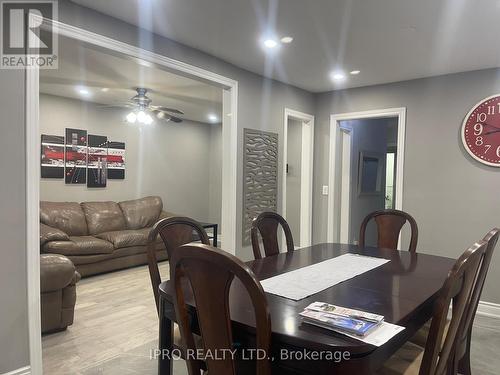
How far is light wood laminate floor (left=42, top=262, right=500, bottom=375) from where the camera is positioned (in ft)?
7.79

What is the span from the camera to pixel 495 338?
9.64 feet

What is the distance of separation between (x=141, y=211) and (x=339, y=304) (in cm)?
487

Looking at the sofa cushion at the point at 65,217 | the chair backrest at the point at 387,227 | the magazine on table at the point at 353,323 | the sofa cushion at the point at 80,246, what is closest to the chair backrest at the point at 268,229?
the chair backrest at the point at 387,227

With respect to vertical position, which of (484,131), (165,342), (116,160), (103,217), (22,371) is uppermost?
(484,131)

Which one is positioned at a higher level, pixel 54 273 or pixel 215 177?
pixel 215 177

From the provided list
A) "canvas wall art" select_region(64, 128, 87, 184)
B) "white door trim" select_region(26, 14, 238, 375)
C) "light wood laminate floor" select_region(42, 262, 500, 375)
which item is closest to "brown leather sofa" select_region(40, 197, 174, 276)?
"canvas wall art" select_region(64, 128, 87, 184)

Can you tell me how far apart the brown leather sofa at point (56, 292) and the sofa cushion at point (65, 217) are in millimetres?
2076

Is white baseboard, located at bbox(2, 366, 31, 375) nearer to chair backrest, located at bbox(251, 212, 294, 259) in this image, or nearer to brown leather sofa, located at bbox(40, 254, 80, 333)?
brown leather sofa, located at bbox(40, 254, 80, 333)

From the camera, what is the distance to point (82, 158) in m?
5.41

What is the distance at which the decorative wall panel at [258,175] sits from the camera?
376cm

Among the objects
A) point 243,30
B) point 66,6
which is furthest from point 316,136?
point 66,6

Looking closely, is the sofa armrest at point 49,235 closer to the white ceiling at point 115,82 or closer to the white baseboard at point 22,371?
the white ceiling at point 115,82

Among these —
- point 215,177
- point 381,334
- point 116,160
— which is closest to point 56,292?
point 381,334

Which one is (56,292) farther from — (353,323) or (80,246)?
(353,323)
